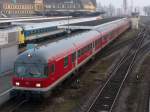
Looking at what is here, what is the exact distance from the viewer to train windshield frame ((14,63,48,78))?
1953 cm

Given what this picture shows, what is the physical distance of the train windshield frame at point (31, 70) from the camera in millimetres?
19531

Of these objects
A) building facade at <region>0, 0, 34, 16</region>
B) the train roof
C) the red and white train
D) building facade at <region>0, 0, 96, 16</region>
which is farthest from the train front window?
building facade at <region>0, 0, 34, 16</region>

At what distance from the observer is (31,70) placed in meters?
19.7

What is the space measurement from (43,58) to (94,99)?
12.9 feet

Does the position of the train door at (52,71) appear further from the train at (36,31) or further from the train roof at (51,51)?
the train at (36,31)

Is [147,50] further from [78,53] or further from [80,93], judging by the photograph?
[80,93]

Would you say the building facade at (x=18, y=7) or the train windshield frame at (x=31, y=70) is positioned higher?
the building facade at (x=18, y=7)

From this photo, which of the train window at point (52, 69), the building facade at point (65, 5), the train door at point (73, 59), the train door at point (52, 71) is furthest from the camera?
the building facade at point (65, 5)

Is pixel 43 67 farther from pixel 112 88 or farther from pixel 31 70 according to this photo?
pixel 112 88

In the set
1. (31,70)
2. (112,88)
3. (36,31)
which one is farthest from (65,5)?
(31,70)

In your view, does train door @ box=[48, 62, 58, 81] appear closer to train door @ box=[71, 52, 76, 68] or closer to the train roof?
the train roof

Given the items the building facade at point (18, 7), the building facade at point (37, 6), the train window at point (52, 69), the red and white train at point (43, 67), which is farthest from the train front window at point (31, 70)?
the building facade at point (18, 7)

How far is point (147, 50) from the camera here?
152 ft

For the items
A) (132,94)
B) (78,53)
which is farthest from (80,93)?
(78,53)
